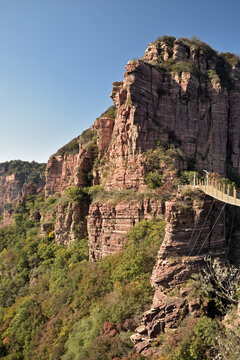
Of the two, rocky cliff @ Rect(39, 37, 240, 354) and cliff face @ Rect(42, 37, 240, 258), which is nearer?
rocky cliff @ Rect(39, 37, 240, 354)

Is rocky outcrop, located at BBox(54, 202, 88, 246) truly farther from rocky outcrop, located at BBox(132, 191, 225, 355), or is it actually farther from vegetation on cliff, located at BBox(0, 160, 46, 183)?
vegetation on cliff, located at BBox(0, 160, 46, 183)

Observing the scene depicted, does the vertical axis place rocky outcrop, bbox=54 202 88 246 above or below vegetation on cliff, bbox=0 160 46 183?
below

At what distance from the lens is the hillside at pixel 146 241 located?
15227 millimetres

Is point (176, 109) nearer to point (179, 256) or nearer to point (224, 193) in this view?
point (224, 193)

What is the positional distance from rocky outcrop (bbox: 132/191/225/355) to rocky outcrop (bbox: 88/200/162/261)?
6.58 meters

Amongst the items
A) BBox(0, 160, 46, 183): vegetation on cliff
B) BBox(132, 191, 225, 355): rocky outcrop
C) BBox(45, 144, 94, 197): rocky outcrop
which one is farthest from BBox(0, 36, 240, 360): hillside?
BBox(0, 160, 46, 183): vegetation on cliff

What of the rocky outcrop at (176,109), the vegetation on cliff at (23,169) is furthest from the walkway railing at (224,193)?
the vegetation on cliff at (23,169)

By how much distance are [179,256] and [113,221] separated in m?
11.4

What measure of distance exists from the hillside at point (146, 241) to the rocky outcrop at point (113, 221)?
5.4 inches

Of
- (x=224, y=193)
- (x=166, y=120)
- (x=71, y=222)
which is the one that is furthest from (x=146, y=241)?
(x=166, y=120)

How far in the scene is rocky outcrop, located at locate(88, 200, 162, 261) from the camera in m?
25.9

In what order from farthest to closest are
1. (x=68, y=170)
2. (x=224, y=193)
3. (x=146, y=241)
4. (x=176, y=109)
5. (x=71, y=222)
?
(x=68, y=170) < (x=71, y=222) < (x=176, y=109) < (x=146, y=241) < (x=224, y=193)

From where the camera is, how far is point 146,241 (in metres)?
23.5

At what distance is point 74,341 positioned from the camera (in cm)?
1916
